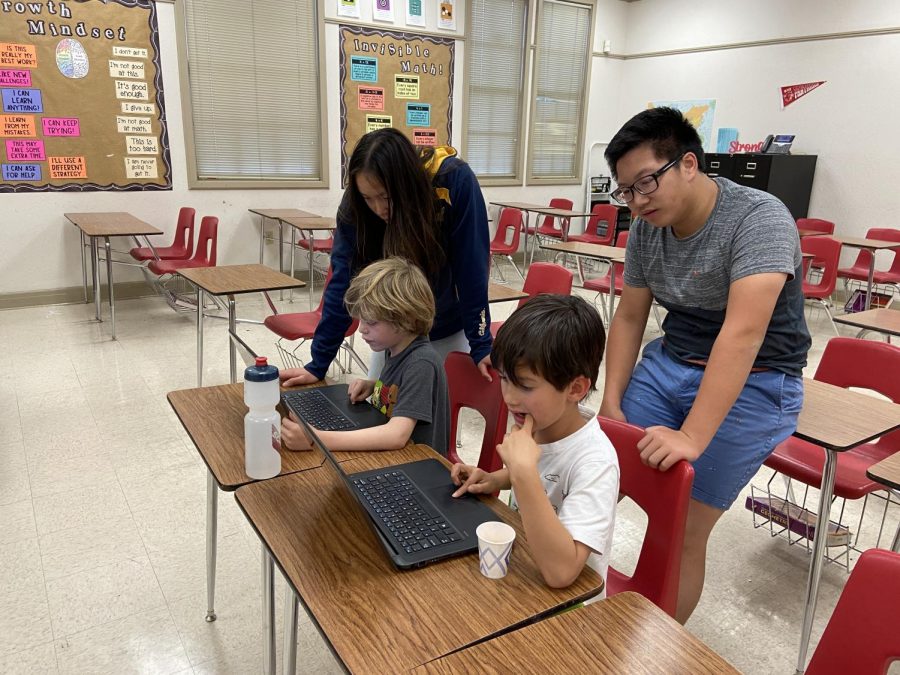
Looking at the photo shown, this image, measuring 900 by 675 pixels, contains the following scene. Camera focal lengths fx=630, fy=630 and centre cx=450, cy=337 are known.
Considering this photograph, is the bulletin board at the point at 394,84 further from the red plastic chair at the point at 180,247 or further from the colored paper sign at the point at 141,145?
the colored paper sign at the point at 141,145

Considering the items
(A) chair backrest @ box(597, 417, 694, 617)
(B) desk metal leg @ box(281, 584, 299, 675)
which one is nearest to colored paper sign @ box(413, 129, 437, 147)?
(A) chair backrest @ box(597, 417, 694, 617)

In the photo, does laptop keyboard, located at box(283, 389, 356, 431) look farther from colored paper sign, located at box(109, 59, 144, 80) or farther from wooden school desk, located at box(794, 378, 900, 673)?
colored paper sign, located at box(109, 59, 144, 80)

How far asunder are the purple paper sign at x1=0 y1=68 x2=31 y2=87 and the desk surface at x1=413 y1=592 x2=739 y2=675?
5.73m

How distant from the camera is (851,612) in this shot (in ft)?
2.83

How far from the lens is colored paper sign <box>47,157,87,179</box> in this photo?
509 cm

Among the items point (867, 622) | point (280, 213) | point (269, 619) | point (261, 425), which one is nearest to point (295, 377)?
point (261, 425)

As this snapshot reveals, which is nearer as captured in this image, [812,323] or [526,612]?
[526,612]

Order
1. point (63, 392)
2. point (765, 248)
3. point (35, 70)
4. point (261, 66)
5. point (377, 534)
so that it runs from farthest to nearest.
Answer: point (261, 66) < point (35, 70) < point (63, 392) < point (765, 248) < point (377, 534)

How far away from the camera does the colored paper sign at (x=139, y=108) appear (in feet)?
17.2

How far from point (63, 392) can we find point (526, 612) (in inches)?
135

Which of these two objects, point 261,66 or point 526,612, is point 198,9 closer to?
point 261,66

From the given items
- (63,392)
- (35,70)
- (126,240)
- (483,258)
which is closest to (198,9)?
(35,70)

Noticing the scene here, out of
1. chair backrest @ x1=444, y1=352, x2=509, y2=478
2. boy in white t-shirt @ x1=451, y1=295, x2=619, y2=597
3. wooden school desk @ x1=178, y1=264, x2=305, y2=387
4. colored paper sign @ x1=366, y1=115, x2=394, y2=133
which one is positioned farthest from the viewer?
colored paper sign @ x1=366, y1=115, x2=394, y2=133

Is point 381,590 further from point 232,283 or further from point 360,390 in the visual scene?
point 232,283
